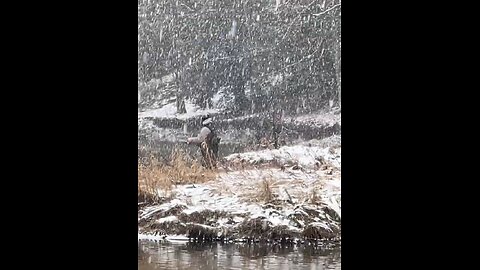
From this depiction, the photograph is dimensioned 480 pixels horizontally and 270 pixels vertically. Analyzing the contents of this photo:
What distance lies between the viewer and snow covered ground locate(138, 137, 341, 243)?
4.37 meters

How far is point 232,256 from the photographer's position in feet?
13.1

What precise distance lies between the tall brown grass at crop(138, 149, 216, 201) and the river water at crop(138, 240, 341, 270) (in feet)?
1.15

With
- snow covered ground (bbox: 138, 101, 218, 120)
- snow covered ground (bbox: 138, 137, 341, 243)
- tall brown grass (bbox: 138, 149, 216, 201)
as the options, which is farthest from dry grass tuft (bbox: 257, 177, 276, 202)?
snow covered ground (bbox: 138, 101, 218, 120)

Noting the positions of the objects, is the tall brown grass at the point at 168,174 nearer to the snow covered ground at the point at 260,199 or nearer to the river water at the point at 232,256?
the snow covered ground at the point at 260,199

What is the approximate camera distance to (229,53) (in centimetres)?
446

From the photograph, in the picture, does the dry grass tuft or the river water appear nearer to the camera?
the river water

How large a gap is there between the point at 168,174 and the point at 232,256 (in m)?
0.81

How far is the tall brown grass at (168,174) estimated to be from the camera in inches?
177

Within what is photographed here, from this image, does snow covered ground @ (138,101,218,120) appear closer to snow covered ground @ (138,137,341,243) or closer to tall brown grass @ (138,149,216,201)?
tall brown grass @ (138,149,216,201)

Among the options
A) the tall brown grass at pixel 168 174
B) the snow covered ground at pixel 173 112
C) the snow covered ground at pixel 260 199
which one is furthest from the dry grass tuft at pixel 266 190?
the snow covered ground at pixel 173 112

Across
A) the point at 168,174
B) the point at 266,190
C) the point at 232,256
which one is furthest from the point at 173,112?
the point at 232,256
